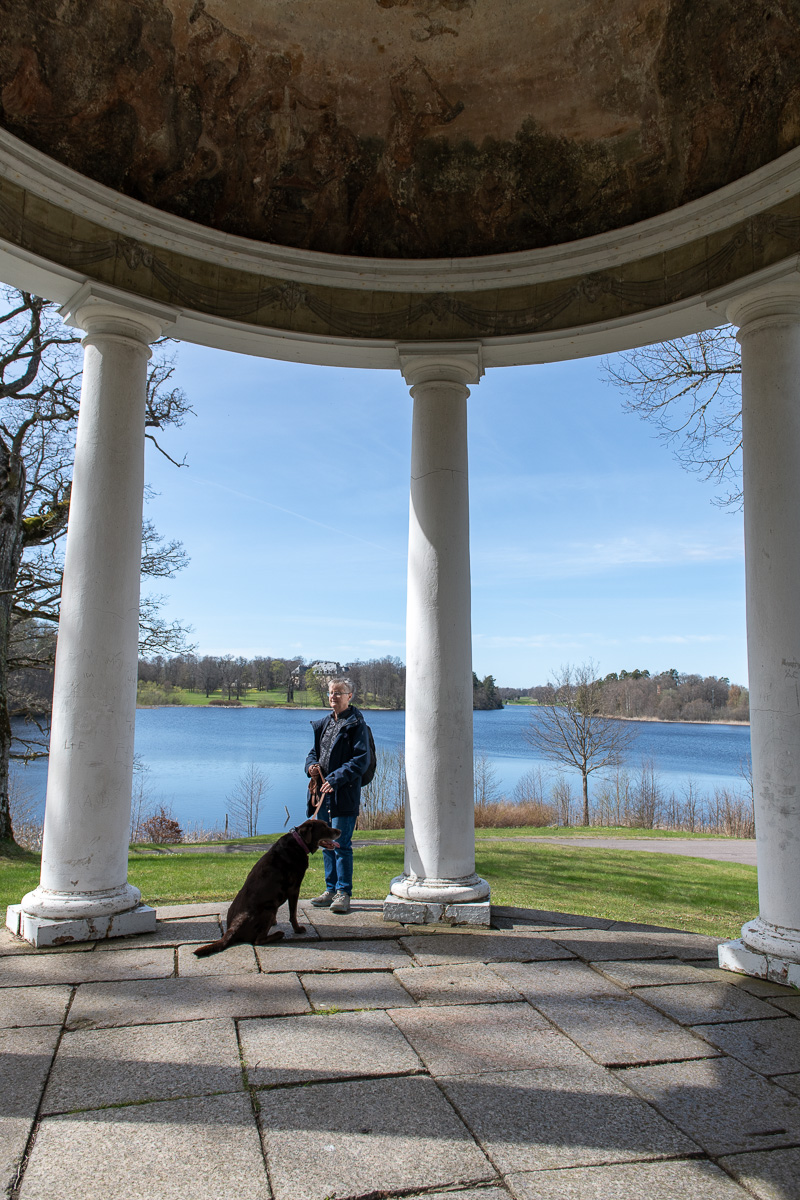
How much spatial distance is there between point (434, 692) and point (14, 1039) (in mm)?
7075

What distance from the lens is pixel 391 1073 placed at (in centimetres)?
662

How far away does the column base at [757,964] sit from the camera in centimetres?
931

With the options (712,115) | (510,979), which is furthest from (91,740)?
(712,115)

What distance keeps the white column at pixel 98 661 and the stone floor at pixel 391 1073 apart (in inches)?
27.4

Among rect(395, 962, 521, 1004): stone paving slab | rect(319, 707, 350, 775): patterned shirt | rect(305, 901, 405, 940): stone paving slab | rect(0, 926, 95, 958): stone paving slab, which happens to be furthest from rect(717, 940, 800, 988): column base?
rect(0, 926, 95, 958): stone paving slab

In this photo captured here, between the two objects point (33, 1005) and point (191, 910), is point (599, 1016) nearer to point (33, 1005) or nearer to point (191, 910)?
point (33, 1005)

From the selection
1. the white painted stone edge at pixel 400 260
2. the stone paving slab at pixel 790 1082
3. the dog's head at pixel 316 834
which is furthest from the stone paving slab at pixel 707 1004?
the white painted stone edge at pixel 400 260

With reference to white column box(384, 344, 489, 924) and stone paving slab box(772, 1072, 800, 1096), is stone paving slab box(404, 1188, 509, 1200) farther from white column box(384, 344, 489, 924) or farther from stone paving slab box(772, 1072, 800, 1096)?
white column box(384, 344, 489, 924)

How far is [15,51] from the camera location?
10766mm

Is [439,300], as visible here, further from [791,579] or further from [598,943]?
[598,943]

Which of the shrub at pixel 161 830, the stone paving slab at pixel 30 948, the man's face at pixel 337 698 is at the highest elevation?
the man's face at pixel 337 698

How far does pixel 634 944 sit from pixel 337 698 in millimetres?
5573

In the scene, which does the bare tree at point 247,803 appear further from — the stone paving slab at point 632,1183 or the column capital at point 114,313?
the stone paving slab at point 632,1183

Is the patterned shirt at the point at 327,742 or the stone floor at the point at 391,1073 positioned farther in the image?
the patterned shirt at the point at 327,742
